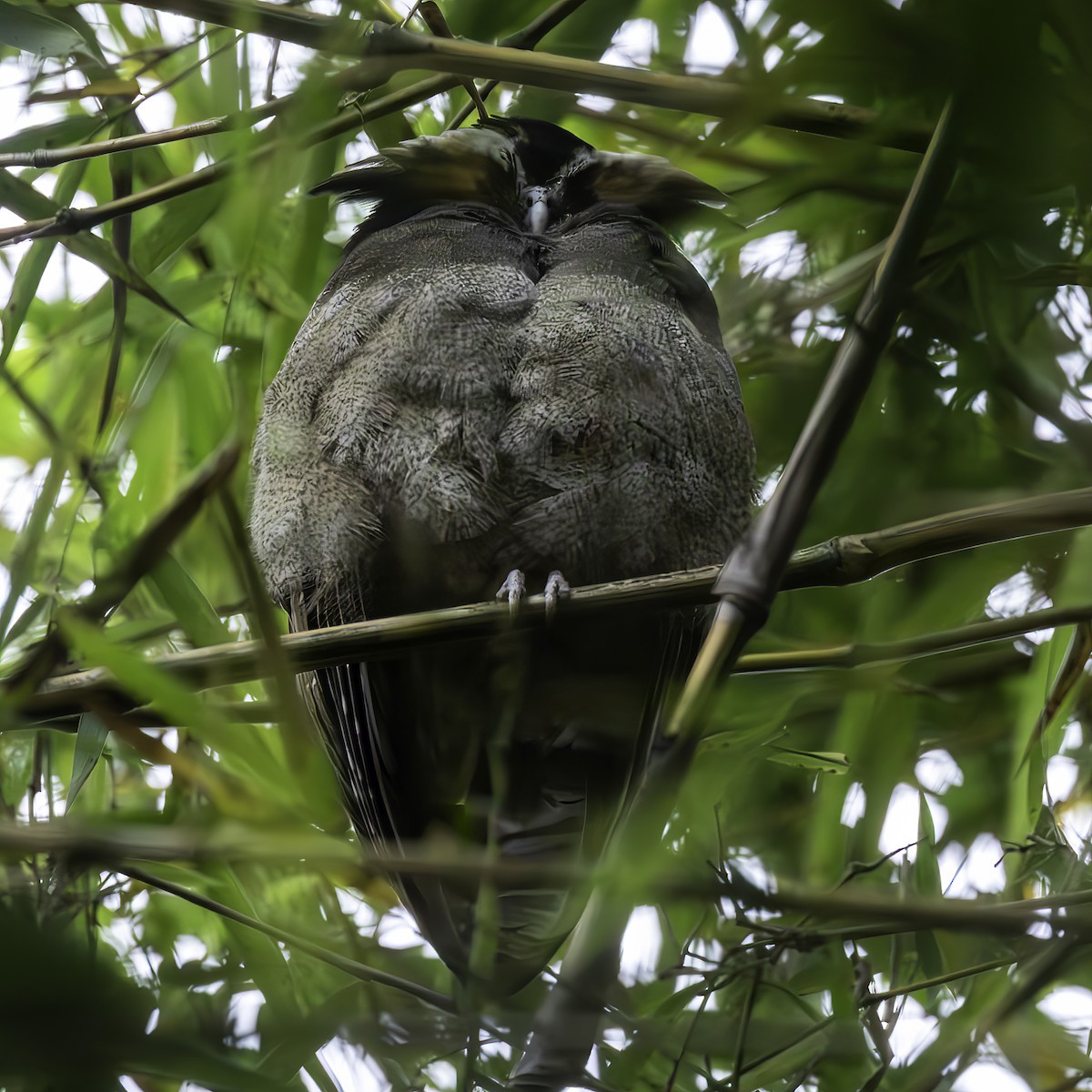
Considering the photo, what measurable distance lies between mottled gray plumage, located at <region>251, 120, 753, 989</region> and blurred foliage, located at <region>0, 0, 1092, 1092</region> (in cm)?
10

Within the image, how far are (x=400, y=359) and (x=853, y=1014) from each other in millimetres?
881

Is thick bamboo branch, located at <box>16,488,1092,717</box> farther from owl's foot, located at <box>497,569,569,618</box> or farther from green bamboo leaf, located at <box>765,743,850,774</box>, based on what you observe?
green bamboo leaf, located at <box>765,743,850,774</box>

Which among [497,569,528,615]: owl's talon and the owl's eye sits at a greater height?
the owl's eye

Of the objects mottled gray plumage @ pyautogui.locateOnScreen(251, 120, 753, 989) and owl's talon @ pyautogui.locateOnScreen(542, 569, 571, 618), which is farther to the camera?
mottled gray plumage @ pyautogui.locateOnScreen(251, 120, 753, 989)

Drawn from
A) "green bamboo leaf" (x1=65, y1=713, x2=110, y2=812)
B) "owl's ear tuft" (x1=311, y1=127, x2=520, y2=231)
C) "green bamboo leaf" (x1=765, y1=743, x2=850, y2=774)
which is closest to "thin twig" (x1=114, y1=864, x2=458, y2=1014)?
"green bamboo leaf" (x1=65, y1=713, x2=110, y2=812)

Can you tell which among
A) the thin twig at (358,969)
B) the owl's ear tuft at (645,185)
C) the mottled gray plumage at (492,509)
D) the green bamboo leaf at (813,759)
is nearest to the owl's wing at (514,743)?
the mottled gray plumage at (492,509)

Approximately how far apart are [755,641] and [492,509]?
1.36ft

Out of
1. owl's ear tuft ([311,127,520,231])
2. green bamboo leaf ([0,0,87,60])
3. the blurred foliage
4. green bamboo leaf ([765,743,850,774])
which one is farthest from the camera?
owl's ear tuft ([311,127,520,231])

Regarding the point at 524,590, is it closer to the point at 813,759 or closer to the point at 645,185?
the point at 813,759

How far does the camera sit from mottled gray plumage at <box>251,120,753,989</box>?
142 cm

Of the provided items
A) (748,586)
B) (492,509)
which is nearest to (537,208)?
(492,509)

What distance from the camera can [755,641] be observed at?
1.58 metres

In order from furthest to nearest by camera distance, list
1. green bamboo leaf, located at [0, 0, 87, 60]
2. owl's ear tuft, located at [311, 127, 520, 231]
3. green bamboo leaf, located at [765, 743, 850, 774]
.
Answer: owl's ear tuft, located at [311, 127, 520, 231]
green bamboo leaf, located at [765, 743, 850, 774]
green bamboo leaf, located at [0, 0, 87, 60]

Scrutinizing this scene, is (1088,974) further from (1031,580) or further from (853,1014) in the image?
(1031,580)
